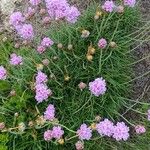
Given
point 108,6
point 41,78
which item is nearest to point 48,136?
point 41,78

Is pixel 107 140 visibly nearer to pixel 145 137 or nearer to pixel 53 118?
pixel 145 137

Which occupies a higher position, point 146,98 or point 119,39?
point 119,39

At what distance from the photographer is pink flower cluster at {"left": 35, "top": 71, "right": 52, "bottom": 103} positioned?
298 cm

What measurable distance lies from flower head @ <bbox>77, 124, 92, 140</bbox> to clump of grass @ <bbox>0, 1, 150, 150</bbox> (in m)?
0.17

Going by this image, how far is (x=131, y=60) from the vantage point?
3.44 meters

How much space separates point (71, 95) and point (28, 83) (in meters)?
0.31

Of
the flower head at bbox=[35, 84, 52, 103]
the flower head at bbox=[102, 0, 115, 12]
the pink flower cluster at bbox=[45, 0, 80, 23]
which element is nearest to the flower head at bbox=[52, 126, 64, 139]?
the flower head at bbox=[35, 84, 52, 103]

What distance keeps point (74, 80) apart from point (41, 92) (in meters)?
0.38

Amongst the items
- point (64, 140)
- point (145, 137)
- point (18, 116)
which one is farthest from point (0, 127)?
point (145, 137)

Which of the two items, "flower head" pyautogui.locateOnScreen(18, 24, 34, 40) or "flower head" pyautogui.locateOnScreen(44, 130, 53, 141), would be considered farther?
"flower head" pyautogui.locateOnScreen(18, 24, 34, 40)

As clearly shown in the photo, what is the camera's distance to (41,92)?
2984 millimetres

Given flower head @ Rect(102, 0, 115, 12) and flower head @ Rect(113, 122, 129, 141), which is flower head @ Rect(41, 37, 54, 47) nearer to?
flower head @ Rect(102, 0, 115, 12)

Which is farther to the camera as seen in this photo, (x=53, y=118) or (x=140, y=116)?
(x=140, y=116)

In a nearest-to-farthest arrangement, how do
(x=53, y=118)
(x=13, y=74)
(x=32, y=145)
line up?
(x=53, y=118), (x=32, y=145), (x=13, y=74)
